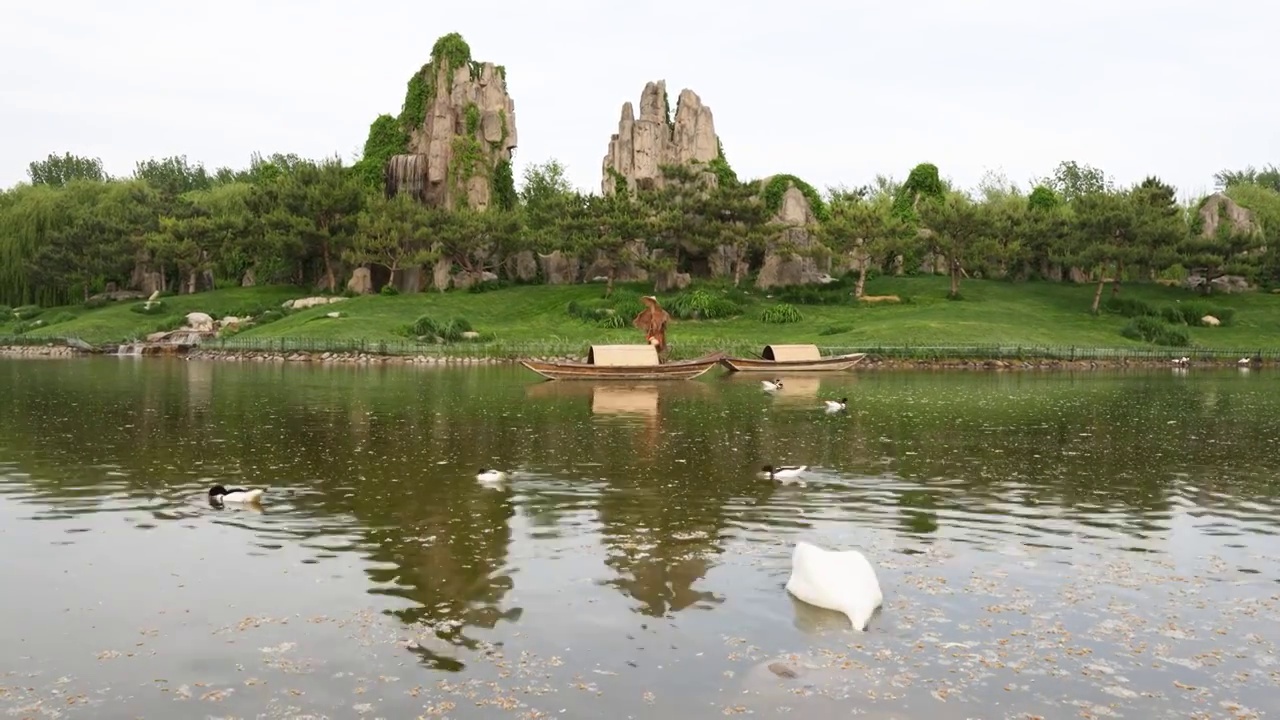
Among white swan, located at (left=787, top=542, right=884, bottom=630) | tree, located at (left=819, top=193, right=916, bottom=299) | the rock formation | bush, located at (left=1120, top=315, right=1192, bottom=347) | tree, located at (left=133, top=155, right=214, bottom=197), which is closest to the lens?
white swan, located at (left=787, top=542, right=884, bottom=630)

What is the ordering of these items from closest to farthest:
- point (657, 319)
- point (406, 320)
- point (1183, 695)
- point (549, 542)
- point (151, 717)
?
point (151, 717) < point (1183, 695) < point (549, 542) < point (657, 319) < point (406, 320)

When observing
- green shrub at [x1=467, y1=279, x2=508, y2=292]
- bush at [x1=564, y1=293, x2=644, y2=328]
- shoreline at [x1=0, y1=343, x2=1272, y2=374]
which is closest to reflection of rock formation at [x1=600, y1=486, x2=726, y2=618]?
shoreline at [x1=0, y1=343, x2=1272, y2=374]

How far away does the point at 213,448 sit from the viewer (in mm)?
27219

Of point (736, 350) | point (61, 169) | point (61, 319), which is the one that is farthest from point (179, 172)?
point (736, 350)

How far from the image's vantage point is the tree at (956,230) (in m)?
86.2

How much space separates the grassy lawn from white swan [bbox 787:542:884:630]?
55.0 m

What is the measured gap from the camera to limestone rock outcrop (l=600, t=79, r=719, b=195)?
10250 centimetres

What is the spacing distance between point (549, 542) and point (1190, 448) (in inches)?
783

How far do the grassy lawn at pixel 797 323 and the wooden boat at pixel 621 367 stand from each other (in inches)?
621

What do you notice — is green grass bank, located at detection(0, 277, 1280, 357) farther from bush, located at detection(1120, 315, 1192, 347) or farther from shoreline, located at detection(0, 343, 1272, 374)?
shoreline, located at detection(0, 343, 1272, 374)

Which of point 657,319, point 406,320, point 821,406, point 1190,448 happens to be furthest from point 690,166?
point 1190,448

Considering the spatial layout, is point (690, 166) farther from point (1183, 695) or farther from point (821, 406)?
point (1183, 695)

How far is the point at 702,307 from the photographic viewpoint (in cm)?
8238

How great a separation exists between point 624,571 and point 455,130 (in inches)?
3601
